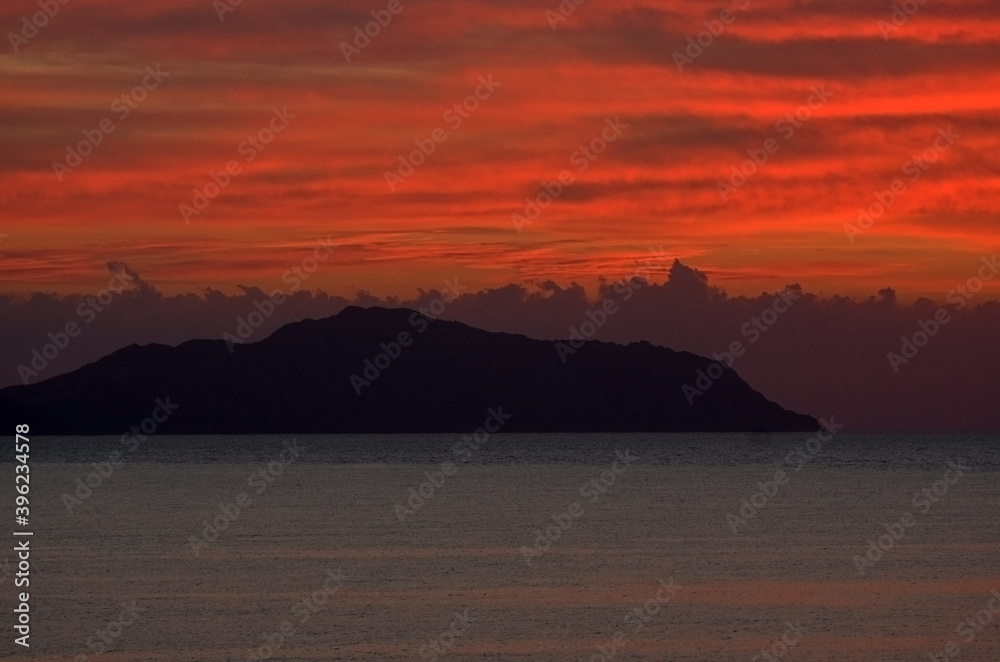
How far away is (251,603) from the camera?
3272 cm

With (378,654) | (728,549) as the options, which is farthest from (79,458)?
(378,654)

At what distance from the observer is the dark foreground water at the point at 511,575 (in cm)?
2816

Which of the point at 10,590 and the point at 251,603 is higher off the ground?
the point at 10,590

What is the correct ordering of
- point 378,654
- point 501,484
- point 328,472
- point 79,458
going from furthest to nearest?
point 79,458 < point 328,472 < point 501,484 < point 378,654

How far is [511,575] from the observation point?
37938 millimetres

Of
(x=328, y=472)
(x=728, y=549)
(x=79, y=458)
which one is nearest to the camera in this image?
(x=728, y=549)

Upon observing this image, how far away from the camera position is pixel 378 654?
26.9 meters

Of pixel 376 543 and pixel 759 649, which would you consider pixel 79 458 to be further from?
pixel 759 649

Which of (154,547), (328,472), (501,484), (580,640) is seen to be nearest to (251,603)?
(580,640)

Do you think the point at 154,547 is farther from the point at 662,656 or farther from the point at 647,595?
the point at 662,656

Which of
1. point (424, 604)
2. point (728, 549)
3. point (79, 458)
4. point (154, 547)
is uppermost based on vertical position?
point (79, 458)

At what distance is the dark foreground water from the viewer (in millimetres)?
28156

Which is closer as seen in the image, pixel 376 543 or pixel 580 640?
pixel 580 640

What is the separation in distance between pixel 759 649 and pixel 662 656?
2144 mm
